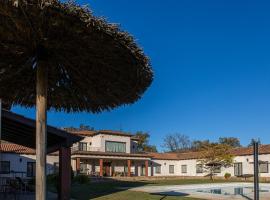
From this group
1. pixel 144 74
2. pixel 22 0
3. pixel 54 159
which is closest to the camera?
pixel 22 0

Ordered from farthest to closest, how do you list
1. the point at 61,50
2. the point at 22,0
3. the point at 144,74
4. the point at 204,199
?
the point at 204,199 < the point at 144,74 < the point at 61,50 < the point at 22,0

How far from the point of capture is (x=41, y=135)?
680 centimetres

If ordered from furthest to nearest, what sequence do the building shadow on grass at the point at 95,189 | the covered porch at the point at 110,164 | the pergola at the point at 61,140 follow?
the covered porch at the point at 110,164
the building shadow on grass at the point at 95,189
the pergola at the point at 61,140

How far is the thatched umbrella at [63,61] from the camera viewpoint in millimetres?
5789

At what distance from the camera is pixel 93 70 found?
752 centimetres

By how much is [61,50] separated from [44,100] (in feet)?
2.94

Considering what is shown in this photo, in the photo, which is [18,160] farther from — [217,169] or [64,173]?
[64,173]

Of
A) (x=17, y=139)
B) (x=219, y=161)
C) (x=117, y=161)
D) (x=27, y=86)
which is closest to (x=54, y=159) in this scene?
(x=117, y=161)

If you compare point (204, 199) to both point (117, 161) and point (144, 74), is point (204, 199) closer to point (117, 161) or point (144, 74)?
point (144, 74)

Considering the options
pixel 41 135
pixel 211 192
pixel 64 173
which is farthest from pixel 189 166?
pixel 41 135

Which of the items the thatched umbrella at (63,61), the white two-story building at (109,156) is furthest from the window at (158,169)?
the thatched umbrella at (63,61)

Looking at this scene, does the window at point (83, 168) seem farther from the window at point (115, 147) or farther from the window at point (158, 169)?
the window at point (158, 169)

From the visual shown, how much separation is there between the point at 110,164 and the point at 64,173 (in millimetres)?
36106

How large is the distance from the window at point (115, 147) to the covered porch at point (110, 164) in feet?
5.01
